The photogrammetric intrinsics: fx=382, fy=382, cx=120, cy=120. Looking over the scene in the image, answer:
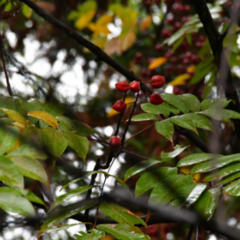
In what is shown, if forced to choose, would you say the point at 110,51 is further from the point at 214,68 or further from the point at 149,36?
the point at 214,68

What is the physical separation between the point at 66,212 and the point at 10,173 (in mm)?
160

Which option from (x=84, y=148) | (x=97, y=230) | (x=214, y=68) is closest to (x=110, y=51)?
(x=214, y=68)

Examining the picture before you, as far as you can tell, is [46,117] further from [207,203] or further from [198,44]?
[198,44]

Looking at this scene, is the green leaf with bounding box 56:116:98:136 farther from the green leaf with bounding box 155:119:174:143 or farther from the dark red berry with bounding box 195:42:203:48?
the dark red berry with bounding box 195:42:203:48

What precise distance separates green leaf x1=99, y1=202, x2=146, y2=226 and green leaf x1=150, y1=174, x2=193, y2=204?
54mm

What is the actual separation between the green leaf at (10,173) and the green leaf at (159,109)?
439 millimetres

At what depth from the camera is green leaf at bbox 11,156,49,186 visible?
725 millimetres

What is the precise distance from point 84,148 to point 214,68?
0.88 metres

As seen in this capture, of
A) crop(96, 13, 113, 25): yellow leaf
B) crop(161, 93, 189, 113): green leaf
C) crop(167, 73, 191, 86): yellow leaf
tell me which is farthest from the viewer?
crop(96, 13, 113, 25): yellow leaf

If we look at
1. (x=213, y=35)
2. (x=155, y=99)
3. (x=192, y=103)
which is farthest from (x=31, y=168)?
(x=213, y=35)

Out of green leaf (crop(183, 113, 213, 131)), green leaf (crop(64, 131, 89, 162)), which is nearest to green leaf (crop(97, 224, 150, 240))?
green leaf (crop(64, 131, 89, 162))

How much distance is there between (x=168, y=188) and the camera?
0.80 metres

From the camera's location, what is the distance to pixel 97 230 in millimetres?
748

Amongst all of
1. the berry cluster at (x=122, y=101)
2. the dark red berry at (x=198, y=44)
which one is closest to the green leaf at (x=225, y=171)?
the berry cluster at (x=122, y=101)
